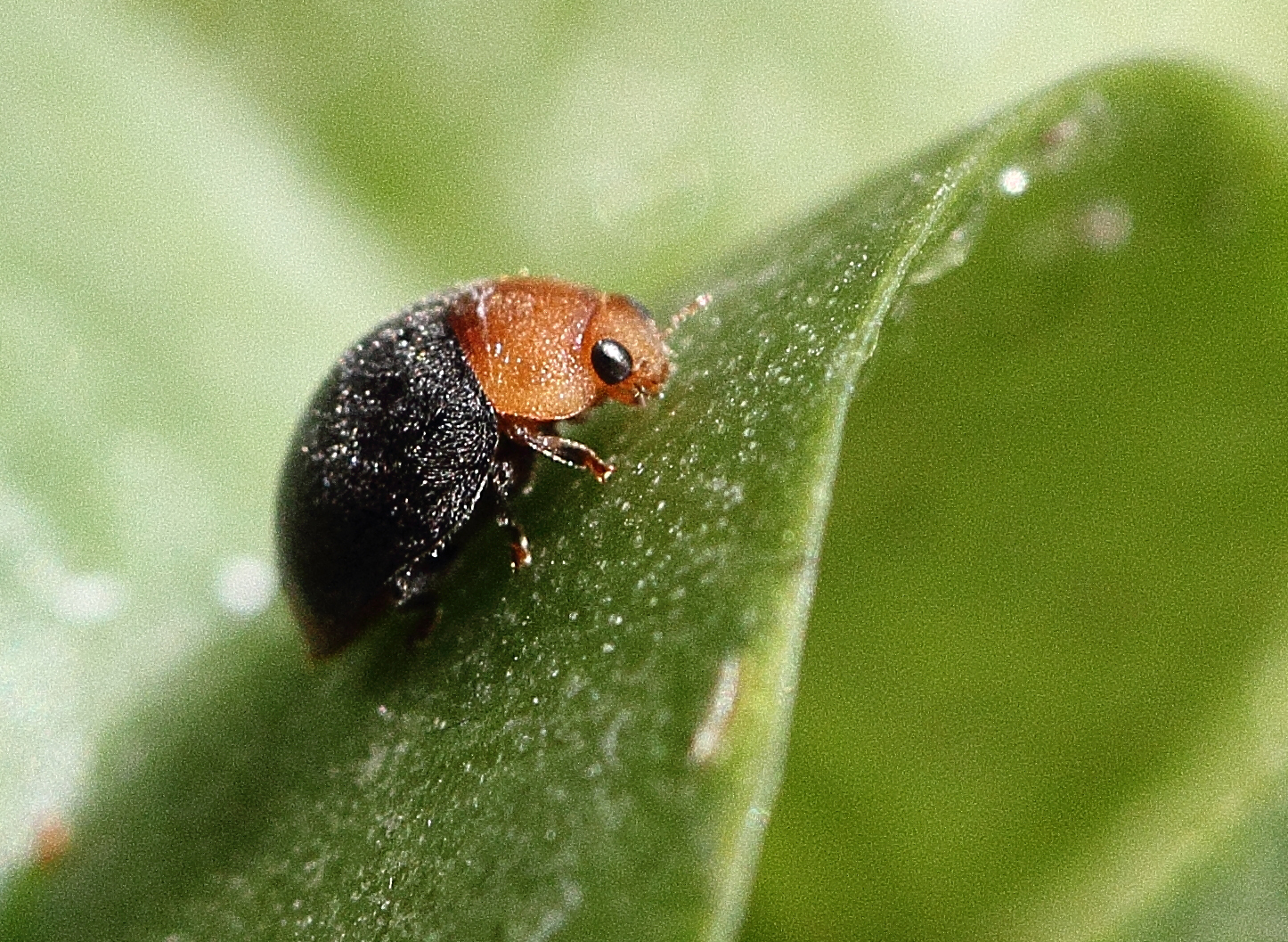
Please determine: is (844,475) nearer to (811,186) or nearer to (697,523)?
(697,523)

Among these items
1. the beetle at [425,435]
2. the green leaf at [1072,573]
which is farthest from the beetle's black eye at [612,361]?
the green leaf at [1072,573]

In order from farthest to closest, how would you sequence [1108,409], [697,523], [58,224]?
1. [58,224]
2. [1108,409]
3. [697,523]

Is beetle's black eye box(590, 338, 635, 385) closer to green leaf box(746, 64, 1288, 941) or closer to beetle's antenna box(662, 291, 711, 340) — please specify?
beetle's antenna box(662, 291, 711, 340)

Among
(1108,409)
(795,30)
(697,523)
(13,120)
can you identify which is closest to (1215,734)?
(1108,409)

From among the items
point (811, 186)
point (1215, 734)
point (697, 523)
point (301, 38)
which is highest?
point (301, 38)

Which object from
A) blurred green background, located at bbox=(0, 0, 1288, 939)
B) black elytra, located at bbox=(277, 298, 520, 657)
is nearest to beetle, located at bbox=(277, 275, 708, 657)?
black elytra, located at bbox=(277, 298, 520, 657)

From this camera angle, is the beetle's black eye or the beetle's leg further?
the beetle's black eye

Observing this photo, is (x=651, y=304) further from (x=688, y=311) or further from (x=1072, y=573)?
(x=1072, y=573)
